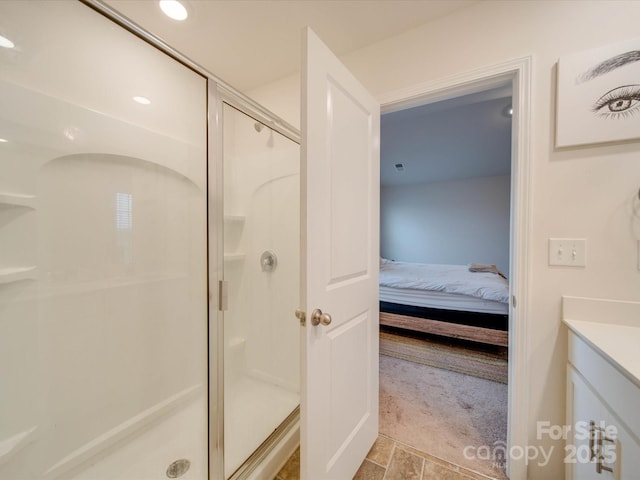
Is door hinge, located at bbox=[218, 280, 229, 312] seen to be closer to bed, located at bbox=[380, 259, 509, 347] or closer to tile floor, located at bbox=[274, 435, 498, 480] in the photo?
tile floor, located at bbox=[274, 435, 498, 480]

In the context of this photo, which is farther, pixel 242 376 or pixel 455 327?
pixel 455 327

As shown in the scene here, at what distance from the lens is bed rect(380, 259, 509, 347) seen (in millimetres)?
2553

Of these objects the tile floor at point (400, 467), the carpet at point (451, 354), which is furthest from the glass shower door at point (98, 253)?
the carpet at point (451, 354)

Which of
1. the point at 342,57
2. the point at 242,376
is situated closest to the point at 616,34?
the point at 342,57

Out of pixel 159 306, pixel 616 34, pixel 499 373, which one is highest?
pixel 616 34

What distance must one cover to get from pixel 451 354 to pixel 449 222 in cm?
Answer: 362

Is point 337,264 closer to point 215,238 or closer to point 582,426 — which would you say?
point 215,238

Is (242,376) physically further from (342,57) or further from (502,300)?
(502,300)

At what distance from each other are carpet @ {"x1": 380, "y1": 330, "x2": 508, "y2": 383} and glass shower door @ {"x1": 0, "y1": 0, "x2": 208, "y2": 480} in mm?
2039

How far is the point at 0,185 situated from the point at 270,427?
174 centimetres

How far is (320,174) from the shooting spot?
95cm

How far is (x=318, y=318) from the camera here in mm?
922

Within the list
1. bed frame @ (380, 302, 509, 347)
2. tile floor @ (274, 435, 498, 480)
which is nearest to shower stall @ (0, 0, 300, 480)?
tile floor @ (274, 435, 498, 480)

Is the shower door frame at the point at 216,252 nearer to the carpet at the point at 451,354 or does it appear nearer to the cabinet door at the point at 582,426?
the cabinet door at the point at 582,426
